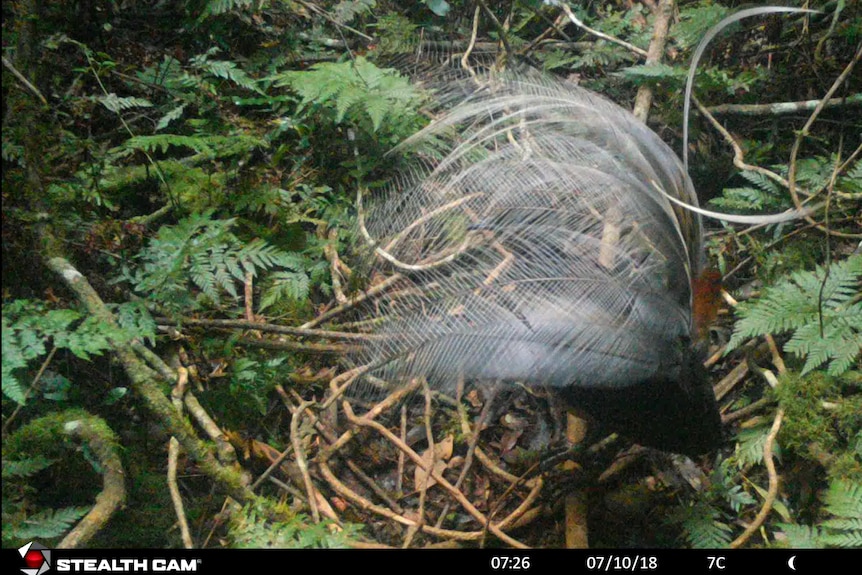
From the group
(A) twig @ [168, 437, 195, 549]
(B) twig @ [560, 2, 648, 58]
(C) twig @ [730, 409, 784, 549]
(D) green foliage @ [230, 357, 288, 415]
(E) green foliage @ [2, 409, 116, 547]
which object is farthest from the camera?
(B) twig @ [560, 2, 648, 58]

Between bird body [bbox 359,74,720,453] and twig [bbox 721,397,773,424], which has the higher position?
bird body [bbox 359,74,720,453]

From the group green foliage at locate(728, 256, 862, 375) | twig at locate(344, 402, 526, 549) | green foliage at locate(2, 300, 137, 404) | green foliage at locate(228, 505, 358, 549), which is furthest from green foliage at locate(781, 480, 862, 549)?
green foliage at locate(2, 300, 137, 404)

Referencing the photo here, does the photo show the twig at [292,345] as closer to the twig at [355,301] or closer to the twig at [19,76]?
the twig at [355,301]

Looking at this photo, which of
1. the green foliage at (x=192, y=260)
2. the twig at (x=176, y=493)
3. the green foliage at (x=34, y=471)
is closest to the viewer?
the green foliage at (x=34, y=471)

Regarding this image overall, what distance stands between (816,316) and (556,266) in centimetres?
85

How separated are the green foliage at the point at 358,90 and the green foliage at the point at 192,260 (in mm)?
528

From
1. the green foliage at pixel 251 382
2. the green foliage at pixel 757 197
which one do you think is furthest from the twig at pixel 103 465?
the green foliage at pixel 757 197

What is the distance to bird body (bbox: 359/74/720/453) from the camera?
1695 mm

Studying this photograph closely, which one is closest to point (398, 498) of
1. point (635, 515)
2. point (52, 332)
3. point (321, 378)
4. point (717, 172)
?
point (321, 378)

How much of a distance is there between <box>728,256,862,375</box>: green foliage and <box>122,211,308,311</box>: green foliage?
1.45m

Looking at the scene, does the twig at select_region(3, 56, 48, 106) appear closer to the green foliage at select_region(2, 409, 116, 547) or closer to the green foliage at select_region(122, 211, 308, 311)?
the green foliage at select_region(122, 211, 308, 311)

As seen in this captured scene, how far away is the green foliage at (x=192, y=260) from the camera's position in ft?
6.46

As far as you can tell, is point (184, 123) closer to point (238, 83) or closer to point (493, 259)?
point (238, 83)
